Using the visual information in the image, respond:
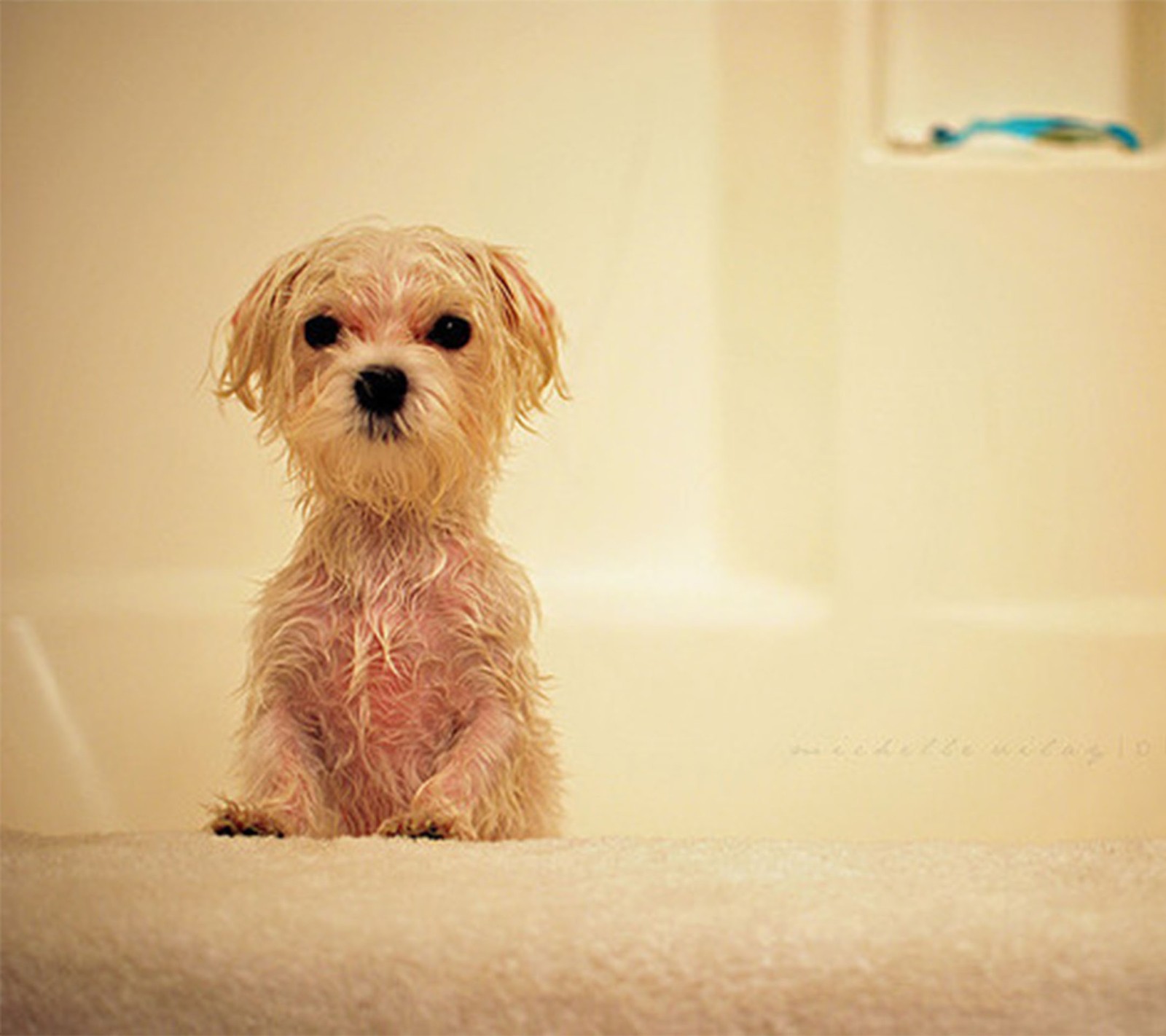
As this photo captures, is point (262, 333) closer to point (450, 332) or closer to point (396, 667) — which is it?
point (450, 332)

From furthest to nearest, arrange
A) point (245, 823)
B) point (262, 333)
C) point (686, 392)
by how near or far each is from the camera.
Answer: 1. point (686, 392)
2. point (262, 333)
3. point (245, 823)

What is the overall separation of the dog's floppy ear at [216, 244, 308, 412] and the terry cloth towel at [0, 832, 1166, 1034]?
463 millimetres

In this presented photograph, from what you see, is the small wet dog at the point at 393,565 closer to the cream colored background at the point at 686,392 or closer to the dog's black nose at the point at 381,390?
the dog's black nose at the point at 381,390

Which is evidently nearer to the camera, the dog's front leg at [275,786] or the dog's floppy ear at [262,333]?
the dog's front leg at [275,786]

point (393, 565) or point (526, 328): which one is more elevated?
point (526, 328)

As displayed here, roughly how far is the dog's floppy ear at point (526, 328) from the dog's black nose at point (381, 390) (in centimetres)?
14

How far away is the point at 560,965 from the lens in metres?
0.68

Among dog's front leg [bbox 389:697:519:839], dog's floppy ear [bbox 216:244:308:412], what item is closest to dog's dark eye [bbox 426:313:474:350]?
dog's floppy ear [bbox 216:244:308:412]

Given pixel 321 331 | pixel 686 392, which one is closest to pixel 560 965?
pixel 321 331

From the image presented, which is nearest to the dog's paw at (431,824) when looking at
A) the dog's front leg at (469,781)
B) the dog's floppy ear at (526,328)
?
the dog's front leg at (469,781)

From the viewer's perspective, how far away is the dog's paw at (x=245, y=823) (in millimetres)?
960

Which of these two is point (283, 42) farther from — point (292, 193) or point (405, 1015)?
point (405, 1015)

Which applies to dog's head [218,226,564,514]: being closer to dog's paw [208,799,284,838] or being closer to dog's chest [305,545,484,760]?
dog's chest [305,545,484,760]

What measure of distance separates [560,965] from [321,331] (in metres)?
0.54
